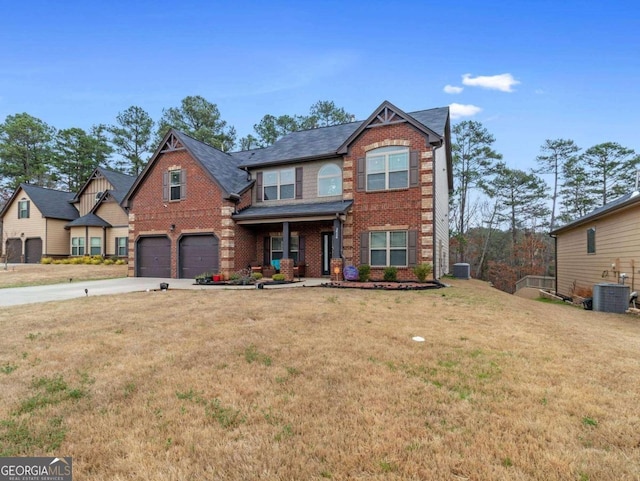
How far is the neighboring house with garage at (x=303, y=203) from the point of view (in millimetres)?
14844

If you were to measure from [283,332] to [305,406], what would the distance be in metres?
2.80

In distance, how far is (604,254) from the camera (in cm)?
1355

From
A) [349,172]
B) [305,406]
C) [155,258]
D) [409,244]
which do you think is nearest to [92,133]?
[155,258]

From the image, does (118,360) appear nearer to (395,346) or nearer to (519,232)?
(395,346)

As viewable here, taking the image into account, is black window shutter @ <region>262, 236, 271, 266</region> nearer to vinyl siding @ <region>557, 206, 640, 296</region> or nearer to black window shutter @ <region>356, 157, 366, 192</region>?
black window shutter @ <region>356, 157, 366, 192</region>

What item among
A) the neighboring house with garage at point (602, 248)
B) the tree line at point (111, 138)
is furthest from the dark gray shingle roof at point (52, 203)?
the neighboring house with garage at point (602, 248)

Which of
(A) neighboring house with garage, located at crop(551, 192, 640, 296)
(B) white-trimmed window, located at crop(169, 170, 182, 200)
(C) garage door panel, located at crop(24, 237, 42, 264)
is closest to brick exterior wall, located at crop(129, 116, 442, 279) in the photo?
(B) white-trimmed window, located at crop(169, 170, 182, 200)

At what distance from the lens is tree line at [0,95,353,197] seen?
1537 inches

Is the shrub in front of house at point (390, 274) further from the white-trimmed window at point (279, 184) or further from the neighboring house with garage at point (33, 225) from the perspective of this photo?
the neighboring house with garage at point (33, 225)

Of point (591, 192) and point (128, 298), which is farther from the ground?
point (591, 192)

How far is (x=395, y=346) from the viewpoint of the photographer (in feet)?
17.3

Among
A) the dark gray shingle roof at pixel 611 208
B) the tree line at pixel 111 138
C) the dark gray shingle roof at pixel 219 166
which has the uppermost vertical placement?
the tree line at pixel 111 138

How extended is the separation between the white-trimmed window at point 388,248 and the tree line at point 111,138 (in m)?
26.4

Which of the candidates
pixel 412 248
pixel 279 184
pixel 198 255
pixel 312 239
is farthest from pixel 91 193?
pixel 412 248
